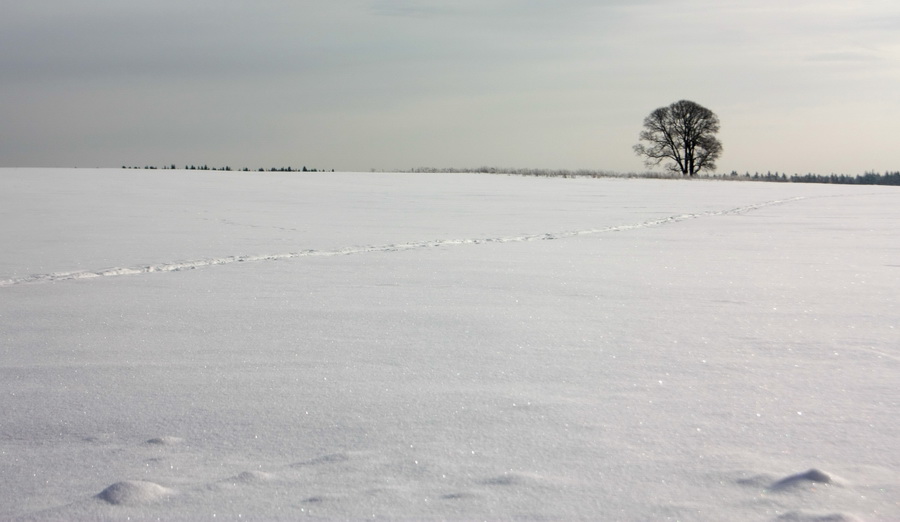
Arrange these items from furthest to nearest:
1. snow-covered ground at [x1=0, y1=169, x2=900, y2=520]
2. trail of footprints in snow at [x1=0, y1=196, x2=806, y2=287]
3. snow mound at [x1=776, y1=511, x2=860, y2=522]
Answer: trail of footprints in snow at [x1=0, y1=196, x2=806, y2=287], snow-covered ground at [x1=0, y1=169, x2=900, y2=520], snow mound at [x1=776, y1=511, x2=860, y2=522]

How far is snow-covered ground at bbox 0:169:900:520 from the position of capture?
1560 mm

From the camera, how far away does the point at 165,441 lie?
1820 mm

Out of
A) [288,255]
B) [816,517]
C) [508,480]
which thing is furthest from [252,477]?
[288,255]

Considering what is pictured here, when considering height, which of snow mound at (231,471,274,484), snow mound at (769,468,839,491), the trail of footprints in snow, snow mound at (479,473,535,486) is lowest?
snow mound at (769,468,839,491)

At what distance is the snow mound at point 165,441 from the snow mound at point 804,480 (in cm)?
138

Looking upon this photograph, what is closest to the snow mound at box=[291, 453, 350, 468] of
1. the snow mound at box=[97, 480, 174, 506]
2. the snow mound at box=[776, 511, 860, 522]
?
the snow mound at box=[97, 480, 174, 506]

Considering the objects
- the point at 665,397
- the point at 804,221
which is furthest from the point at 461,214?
the point at 665,397

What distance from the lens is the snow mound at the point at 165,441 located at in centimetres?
181

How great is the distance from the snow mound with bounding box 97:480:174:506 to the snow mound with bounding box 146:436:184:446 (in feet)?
0.72

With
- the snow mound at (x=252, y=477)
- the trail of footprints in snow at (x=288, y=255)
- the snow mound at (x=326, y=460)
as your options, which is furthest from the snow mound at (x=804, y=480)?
the trail of footprints in snow at (x=288, y=255)

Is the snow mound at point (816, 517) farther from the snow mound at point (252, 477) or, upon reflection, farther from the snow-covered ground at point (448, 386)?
the snow mound at point (252, 477)

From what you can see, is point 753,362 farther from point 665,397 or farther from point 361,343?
point 361,343

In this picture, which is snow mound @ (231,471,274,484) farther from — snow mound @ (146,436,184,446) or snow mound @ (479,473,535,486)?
snow mound @ (479,473,535,486)

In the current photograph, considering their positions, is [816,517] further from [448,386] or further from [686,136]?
[686,136]
